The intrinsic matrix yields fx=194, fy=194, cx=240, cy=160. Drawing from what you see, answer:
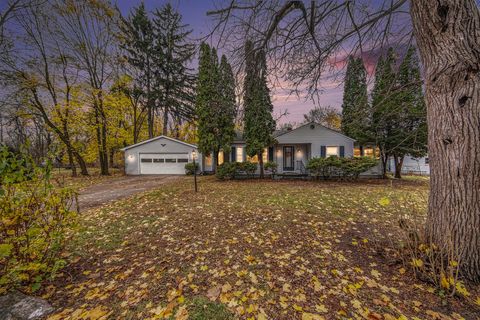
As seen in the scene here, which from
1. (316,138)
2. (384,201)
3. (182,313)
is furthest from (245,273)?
(316,138)

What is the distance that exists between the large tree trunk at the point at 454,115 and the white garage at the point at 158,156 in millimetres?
16577

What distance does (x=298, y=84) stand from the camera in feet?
13.6

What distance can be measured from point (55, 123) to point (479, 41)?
69.1ft

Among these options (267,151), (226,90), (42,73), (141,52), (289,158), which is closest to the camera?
(226,90)

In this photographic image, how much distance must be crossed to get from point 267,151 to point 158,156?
389 inches

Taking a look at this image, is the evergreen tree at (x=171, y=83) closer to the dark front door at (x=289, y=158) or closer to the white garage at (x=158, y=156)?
the white garage at (x=158, y=156)

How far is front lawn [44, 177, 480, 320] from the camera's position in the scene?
2061mm

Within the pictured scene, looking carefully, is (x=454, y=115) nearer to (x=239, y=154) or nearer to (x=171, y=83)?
(x=239, y=154)

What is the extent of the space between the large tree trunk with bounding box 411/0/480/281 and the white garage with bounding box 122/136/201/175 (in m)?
16.6

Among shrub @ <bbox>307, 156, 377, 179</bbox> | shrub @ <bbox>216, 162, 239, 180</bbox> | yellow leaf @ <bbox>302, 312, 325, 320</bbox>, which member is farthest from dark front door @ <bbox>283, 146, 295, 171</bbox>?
yellow leaf @ <bbox>302, 312, 325, 320</bbox>

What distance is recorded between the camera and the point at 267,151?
1655 cm

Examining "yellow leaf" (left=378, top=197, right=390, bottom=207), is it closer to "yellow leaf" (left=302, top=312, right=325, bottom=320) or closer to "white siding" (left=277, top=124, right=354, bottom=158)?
"yellow leaf" (left=302, top=312, right=325, bottom=320)

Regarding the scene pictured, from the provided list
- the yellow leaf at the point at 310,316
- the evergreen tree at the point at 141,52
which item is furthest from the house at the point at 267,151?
the yellow leaf at the point at 310,316

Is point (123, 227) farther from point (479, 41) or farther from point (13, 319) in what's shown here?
point (479, 41)
